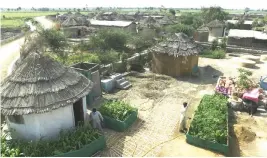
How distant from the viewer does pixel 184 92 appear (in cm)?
1659

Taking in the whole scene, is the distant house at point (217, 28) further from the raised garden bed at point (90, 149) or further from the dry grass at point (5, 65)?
the raised garden bed at point (90, 149)

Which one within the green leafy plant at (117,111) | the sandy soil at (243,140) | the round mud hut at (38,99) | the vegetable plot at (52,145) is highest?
the round mud hut at (38,99)

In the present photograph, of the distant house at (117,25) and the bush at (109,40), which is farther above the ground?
the distant house at (117,25)

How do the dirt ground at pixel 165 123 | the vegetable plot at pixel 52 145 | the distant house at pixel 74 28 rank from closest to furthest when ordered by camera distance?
the vegetable plot at pixel 52 145 < the dirt ground at pixel 165 123 < the distant house at pixel 74 28

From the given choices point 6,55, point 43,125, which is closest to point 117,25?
point 6,55

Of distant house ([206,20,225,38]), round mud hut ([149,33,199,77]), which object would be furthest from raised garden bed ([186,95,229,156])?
distant house ([206,20,225,38])

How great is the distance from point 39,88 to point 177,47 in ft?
41.5

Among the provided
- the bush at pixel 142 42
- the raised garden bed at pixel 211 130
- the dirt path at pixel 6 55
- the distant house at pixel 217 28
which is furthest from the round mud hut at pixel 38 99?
the distant house at pixel 217 28

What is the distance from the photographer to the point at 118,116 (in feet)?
38.1

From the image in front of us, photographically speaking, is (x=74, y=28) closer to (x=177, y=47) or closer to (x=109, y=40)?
(x=109, y=40)

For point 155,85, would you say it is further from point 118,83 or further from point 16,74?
point 16,74

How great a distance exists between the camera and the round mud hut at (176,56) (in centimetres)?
1942

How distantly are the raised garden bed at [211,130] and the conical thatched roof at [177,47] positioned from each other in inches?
316

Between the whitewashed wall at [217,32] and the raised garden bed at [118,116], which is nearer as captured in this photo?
the raised garden bed at [118,116]
